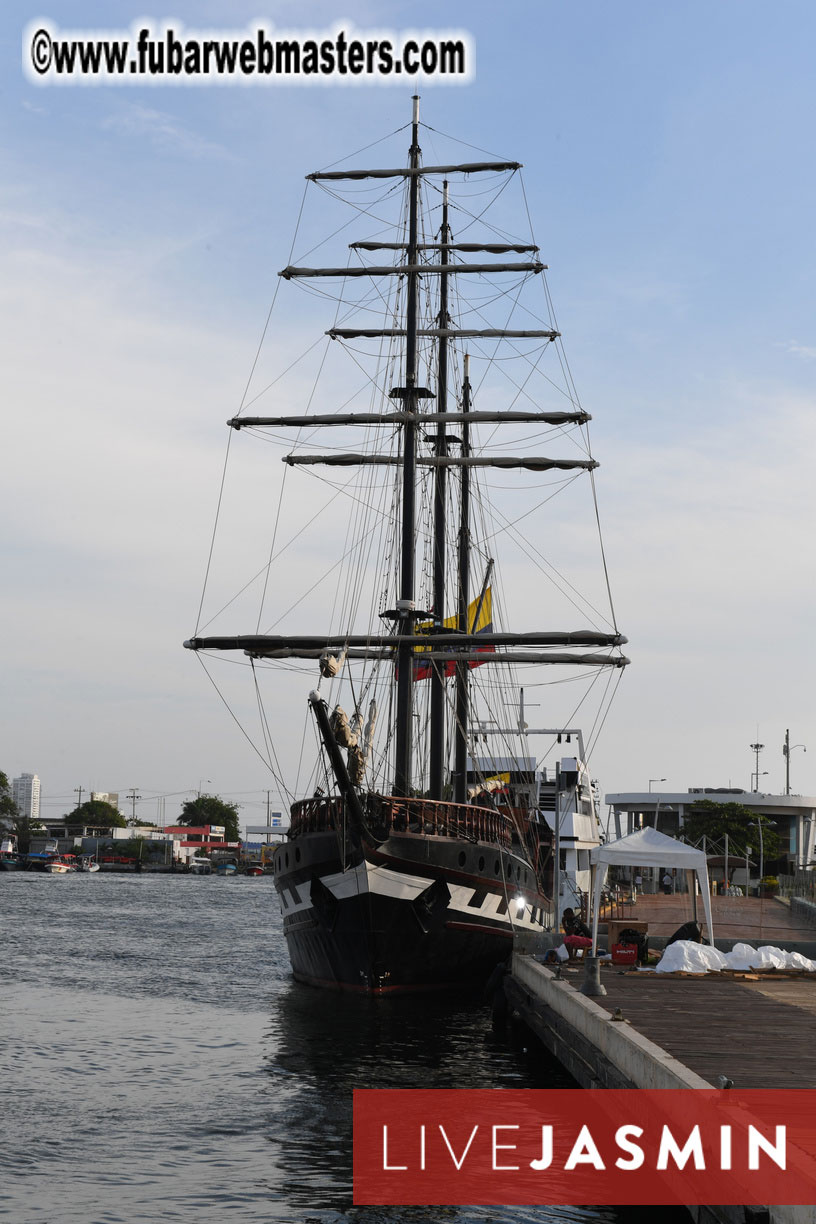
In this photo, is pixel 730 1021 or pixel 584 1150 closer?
pixel 584 1150

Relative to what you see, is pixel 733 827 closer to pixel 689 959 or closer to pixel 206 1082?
pixel 689 959

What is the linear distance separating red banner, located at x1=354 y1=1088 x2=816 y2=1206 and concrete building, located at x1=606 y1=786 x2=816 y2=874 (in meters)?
79.5

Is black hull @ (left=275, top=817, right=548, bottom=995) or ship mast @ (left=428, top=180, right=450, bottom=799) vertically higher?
ship mast @ (left=428, top=180, right=450, bottom=799)

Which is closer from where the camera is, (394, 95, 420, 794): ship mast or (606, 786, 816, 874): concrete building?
(394, 95, 420, 794): ship mast

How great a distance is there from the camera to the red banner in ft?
32.1

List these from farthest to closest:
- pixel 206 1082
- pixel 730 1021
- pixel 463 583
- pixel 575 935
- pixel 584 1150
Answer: pixel 463 583, pixel 575 935, pixel 206 1082, pixel 730 1021, pixel 584 1150

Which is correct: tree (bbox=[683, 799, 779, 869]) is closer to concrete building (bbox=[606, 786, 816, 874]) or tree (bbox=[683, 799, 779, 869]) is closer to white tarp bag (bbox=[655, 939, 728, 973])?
concrete building (bbox=[606, 786, 816, 874])

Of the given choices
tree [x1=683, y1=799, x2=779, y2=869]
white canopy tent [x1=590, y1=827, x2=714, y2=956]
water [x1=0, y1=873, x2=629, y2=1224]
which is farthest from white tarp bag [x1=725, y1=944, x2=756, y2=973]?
tree [x1=683, y1=799, x2=779, y2=869]

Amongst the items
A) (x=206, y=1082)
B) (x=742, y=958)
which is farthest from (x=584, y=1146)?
(x=742, y=958)

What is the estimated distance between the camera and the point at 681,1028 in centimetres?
1652

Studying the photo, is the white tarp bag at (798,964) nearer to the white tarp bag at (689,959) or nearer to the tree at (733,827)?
the white tarp bag at (689,959)

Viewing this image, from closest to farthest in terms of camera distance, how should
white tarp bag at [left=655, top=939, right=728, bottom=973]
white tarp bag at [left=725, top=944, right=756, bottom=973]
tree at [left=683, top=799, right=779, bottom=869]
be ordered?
white tarp bag at [left=655, top=939, right=728, bottom=973] < white tarp bag at [left=725, top=944, right=756, bottom=973] < tree at [left=683, top=799, right=779, bottom=869]

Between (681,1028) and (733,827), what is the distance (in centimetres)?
7759

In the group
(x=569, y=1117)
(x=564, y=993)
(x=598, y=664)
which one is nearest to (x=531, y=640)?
(x=598, y=664)
